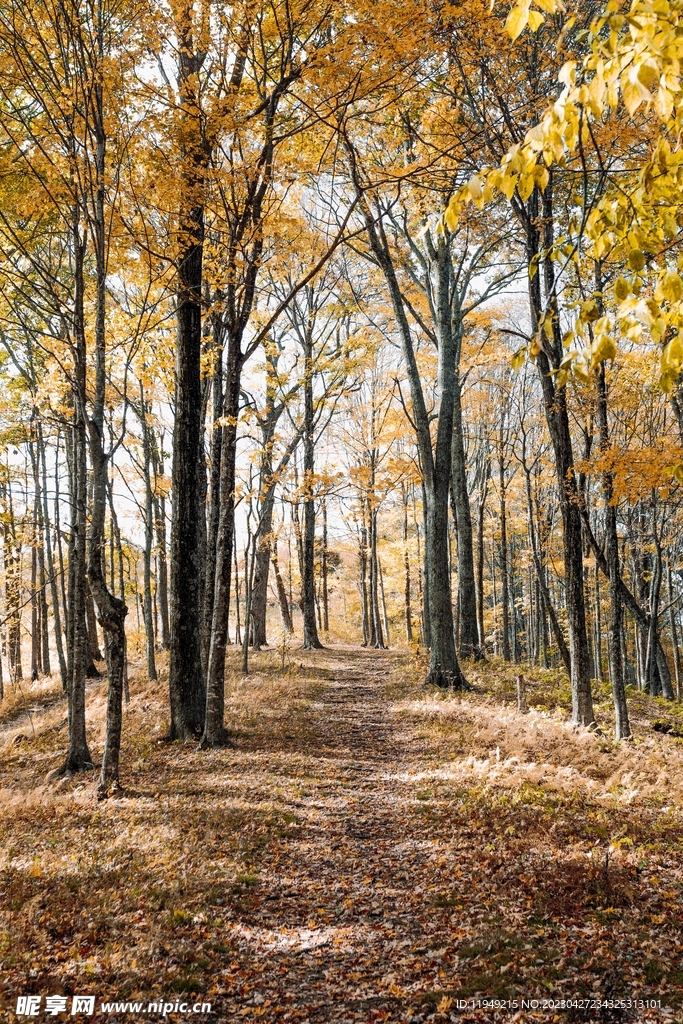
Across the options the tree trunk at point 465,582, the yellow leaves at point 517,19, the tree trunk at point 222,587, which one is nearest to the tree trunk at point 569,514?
the tree trunk at point 222,587

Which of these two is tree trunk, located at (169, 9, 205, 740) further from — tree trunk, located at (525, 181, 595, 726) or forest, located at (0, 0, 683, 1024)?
tree trunk, located at (525, 181, 595, 726)

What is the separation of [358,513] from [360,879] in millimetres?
12021

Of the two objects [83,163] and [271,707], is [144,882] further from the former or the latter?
[83,163]

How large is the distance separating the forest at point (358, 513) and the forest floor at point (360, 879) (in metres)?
0.03

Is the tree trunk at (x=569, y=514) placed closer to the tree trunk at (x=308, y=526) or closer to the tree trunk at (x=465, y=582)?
the tree trunk at (x=465, y=582)

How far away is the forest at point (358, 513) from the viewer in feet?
12.2

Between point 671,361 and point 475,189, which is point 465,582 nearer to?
point 671,361

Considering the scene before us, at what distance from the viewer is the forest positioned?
146 inches

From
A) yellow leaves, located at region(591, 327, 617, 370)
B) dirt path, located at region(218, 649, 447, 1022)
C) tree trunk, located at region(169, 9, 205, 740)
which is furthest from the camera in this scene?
tree trunk, located at region(169, 9, 205, 740)

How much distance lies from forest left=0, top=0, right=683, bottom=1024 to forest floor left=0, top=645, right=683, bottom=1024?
3 centimetres

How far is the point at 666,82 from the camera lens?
79.2 inches

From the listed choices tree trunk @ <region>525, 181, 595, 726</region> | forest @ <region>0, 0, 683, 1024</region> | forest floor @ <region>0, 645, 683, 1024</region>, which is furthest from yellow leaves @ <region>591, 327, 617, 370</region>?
tree trunk @ <region>525, 181, 595, 726</region>

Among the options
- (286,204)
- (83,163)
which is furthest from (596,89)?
(286,204)

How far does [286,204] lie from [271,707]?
11637mm
